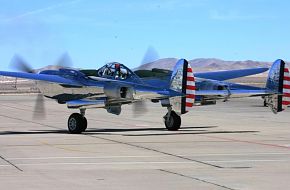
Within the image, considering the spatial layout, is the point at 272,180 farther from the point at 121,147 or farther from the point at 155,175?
the point at 121,147

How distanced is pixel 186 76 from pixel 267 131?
4.55 metres

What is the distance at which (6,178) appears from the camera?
1271 cm

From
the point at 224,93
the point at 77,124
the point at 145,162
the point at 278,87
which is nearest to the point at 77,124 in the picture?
the point at 77,124

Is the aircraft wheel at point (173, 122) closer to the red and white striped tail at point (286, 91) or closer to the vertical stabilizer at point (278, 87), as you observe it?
the vertical stabilizer at point (278, 87)

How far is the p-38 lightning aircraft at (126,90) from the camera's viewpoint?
2559cm

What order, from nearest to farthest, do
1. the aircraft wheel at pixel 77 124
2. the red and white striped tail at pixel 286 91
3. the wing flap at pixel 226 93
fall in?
the aircraft wheel at pixel 77 124 → the red and white striped tail at pixel 286 91 → the wing flap at pixel 226 93

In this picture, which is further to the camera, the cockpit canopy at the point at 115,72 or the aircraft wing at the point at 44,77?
the cockpit canopy at the point at 115,72

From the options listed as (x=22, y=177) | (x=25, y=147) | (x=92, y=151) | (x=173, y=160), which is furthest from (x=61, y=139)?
(x=22, y=177)

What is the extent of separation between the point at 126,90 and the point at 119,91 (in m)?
0.29

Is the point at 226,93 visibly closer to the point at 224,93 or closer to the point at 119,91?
the point at 224,93

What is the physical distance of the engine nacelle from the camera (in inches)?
1005

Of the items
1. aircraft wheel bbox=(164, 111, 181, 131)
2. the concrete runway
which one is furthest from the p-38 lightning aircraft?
the concrete runway

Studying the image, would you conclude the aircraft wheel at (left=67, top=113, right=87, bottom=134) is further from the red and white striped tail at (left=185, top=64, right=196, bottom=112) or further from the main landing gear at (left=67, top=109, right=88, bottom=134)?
the red and white striped tail at (left=185, top=64, right=196, bottom=112)

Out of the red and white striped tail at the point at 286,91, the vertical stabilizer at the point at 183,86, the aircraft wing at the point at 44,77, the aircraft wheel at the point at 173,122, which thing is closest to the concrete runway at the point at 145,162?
the vertical stabilizer at the point at 183,86
